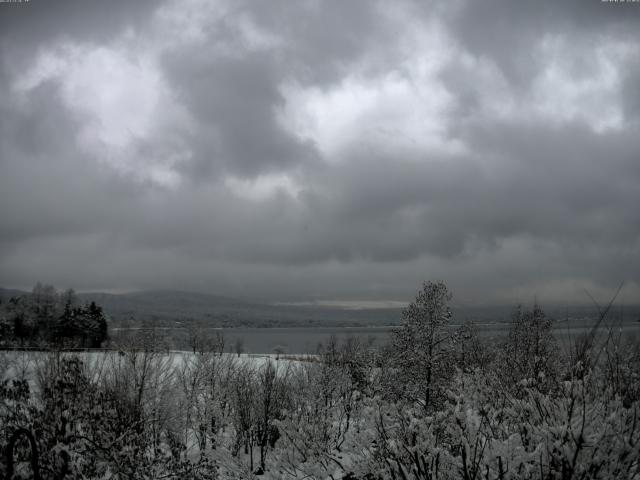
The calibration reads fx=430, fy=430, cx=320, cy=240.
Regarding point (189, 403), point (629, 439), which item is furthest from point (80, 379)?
point (189, 403)

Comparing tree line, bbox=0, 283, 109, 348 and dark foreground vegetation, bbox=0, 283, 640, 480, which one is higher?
dark foreground vegetation, bbox=0, 283, 640, 480

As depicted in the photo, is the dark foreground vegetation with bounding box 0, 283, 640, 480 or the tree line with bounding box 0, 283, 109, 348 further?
the tree line with bounding box 0, 283, 109, 348

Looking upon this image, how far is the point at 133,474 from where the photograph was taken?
467 inches

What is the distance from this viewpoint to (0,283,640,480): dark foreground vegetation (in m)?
7.10

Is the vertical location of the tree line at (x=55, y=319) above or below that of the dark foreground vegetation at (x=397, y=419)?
below

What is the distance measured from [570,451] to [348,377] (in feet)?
119

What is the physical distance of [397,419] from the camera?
10188mm

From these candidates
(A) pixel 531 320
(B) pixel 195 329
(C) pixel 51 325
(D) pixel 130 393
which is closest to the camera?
(D) pixel 130 393

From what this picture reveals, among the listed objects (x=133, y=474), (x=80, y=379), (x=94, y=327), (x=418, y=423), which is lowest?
(x=94, y=327)

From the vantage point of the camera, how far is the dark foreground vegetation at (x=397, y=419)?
7098 millimetres

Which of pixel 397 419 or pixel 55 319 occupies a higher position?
pixel 397 419

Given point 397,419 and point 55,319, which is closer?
point 397,419

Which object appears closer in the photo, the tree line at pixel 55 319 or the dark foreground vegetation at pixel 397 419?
the dark foreground vegetation at pixel 397 419

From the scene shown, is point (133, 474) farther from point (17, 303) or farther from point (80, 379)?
point (17, 303)
